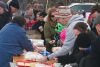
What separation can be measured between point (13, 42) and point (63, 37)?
968 millimetres

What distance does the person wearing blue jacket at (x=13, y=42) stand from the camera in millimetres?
8648

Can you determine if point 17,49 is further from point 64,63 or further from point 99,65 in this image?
point 99,65

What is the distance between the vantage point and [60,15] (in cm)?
851

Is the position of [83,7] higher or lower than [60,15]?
lower

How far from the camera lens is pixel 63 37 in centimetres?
859

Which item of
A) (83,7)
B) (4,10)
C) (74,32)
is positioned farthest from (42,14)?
(83,7)

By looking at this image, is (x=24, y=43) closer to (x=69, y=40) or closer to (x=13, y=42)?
(x=13, y=42)

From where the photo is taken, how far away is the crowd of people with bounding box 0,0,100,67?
5.92 meters

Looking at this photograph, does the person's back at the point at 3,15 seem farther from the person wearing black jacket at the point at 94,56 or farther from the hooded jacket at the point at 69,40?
the person wearing black jacket at the point at 94,56

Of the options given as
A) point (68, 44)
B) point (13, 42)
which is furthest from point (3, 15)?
point (68, 44)

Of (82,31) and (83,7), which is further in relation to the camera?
(83,7)

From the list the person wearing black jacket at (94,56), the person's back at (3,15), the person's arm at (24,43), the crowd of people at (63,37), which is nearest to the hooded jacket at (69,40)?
the crowd of people at (63,37)

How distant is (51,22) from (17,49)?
252 centimetres

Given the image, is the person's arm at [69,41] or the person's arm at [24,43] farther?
the person's arm at [24,43]
